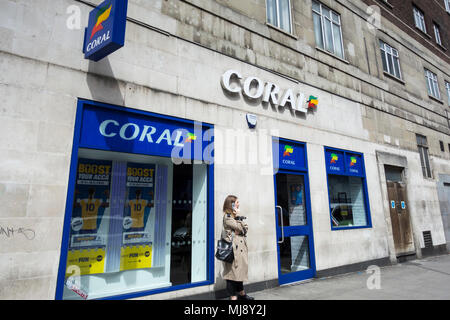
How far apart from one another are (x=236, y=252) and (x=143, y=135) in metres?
2.73

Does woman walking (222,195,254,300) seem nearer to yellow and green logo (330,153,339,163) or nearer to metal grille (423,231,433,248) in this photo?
yellow and green logo (330,153,339,163)

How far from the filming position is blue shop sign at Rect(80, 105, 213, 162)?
4.76m

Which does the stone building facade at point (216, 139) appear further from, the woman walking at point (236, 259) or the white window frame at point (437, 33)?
the white window frame at point (437, 33)

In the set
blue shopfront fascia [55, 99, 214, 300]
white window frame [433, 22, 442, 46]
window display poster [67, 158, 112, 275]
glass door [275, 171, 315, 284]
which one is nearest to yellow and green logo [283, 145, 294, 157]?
glass door [275, 171, 315, 284]

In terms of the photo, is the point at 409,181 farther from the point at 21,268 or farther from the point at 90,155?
the point at 21,268

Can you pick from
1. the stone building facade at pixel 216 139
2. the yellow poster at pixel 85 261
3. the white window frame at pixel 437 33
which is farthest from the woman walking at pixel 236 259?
the white window frame at pixel 437 33

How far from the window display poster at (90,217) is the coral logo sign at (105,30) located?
184cm

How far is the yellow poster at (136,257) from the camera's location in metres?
5.08

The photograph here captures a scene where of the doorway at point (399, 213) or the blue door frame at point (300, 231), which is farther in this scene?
the doorway at point (399, 213)

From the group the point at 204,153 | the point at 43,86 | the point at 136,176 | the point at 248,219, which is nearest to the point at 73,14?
the point at 43,86

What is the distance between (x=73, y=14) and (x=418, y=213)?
12800 millimetres

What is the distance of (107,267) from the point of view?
490cm

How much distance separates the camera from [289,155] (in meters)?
7.43

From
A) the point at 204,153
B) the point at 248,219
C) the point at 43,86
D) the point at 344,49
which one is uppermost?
the point at 344,49
